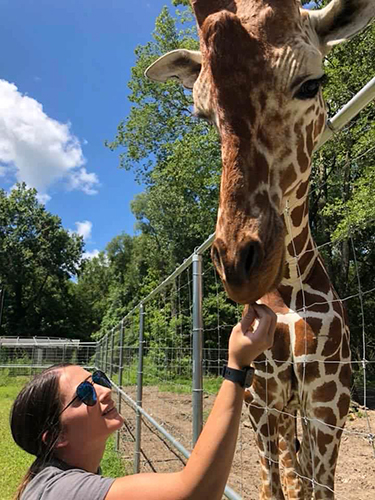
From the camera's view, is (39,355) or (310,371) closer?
(310,371)

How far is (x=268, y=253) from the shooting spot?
1.23 metres

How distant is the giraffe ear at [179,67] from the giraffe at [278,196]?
518 millimetres

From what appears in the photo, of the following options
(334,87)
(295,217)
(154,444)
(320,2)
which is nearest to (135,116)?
(320,2)

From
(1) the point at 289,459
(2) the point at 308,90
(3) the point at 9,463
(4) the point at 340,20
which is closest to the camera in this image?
(2) the point at 308,90

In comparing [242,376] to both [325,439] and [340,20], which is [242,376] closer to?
[325,439]

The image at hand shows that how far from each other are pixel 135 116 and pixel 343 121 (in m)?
17.9

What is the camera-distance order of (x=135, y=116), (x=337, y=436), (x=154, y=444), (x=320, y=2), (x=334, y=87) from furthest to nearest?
1. (x=135, y=116)
2. (x=320, y=2)
3. (x=334, y=87)
4. (x=154, y=444)
5. (x=337, y=436)

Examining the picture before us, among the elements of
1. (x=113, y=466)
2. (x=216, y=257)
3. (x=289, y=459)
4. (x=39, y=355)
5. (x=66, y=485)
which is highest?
(x=216, y=257)

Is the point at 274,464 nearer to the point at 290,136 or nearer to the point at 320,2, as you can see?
the point at 290,136

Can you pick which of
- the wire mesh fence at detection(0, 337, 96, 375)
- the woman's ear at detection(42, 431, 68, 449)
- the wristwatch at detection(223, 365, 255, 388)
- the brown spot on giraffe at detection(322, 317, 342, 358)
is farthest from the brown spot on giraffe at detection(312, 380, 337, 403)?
the wire mesh fence at detection(0, 337, 96, 375)

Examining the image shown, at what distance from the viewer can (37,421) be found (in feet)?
3.91

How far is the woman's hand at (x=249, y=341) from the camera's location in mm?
961

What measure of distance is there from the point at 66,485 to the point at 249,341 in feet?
1.90

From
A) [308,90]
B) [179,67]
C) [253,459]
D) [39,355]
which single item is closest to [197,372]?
[308,90]
